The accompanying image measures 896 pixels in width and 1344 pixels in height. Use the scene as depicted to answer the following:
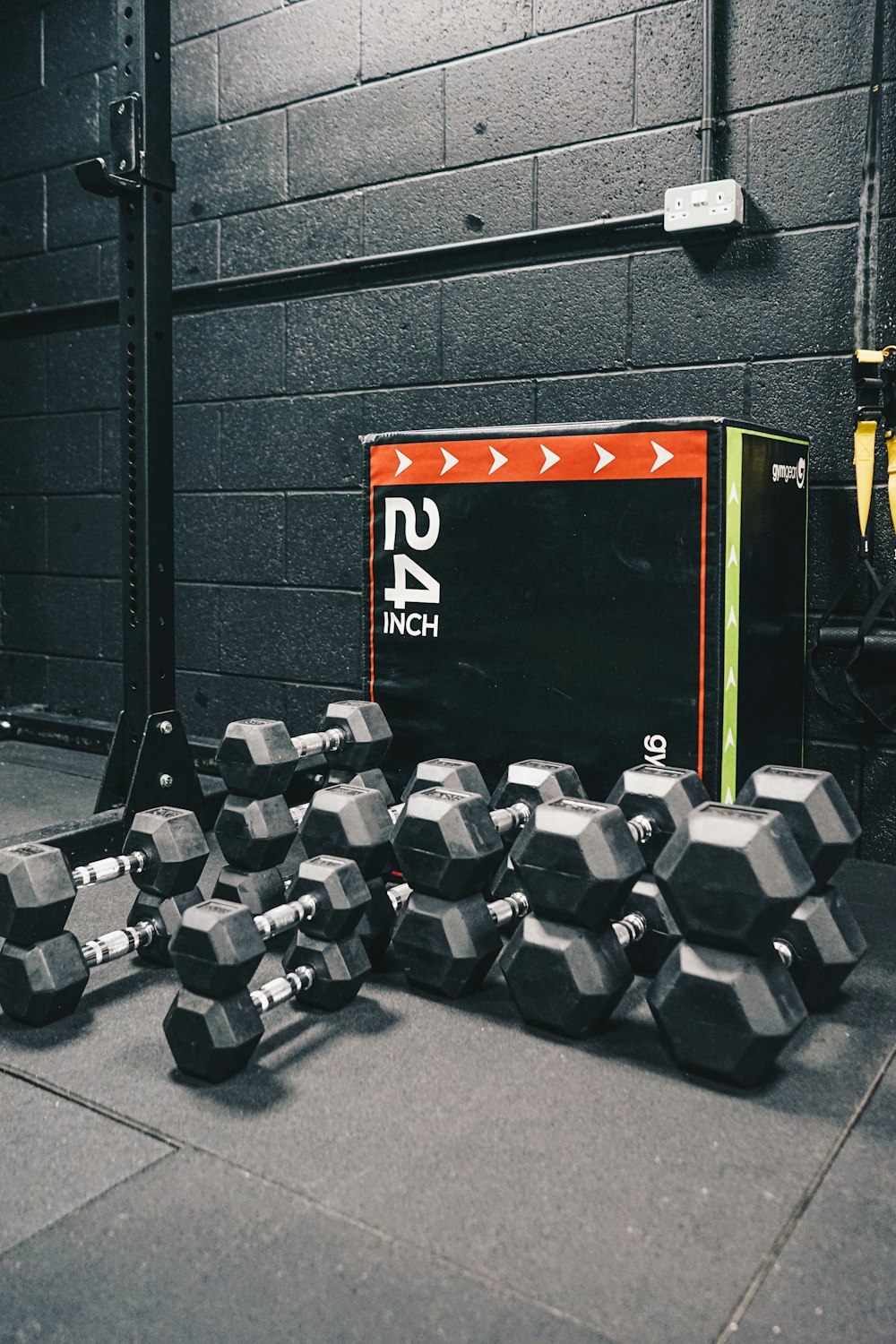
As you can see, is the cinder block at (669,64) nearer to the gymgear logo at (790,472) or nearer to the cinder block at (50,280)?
the gymgear logo at (790,472)

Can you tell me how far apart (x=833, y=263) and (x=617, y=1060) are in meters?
1.40

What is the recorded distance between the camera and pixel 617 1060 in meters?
1.15

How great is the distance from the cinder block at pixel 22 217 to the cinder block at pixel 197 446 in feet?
2.39

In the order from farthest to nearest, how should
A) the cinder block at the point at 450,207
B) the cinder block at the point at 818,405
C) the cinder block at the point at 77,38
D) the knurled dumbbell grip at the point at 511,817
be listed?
the cinder block at the point at 77,38, the cinder block at the point at 450,207, the cinder block at the point at 818,405, the knurled dumbbell grip at the point at 511,817

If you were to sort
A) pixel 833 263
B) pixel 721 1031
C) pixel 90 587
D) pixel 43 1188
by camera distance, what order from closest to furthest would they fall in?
pixel 43 1188
pixel 721 1031
pixel 833 263
pixel 90 587

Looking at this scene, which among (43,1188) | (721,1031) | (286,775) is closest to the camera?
(43,1188)

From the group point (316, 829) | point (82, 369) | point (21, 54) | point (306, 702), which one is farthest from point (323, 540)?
point (21, 54)

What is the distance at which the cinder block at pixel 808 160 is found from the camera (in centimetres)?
183

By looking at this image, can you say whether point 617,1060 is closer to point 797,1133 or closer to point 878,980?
point 797,1133

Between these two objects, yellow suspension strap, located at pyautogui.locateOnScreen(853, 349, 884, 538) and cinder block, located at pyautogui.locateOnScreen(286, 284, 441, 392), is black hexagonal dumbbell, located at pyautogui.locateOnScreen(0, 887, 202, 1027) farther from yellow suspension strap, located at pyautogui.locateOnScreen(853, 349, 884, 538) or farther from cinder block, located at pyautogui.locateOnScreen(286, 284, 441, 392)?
cinder block, located at pyautogui.locateOnScreen(286, 284, 441, 392)

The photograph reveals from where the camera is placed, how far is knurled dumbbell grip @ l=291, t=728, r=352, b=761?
60.5 inches

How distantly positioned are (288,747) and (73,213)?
6.71 feet

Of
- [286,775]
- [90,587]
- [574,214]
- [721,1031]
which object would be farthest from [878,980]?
[90,587]

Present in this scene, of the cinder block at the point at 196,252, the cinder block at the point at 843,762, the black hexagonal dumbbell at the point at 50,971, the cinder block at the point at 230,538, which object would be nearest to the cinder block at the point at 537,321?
the cinder block at the point at 230,538
